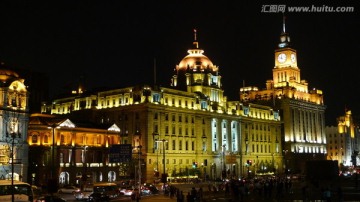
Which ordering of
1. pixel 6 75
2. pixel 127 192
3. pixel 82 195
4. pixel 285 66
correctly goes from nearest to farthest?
pixel 82 195, pixel 127 192, pixel 6 75, pixel 285 66

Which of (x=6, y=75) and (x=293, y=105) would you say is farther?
(x=293, y=105)

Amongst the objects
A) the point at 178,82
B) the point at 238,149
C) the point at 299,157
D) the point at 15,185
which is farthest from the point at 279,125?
the point at 15,185

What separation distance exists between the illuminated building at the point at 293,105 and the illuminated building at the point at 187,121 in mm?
14327

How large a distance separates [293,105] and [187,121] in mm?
63878

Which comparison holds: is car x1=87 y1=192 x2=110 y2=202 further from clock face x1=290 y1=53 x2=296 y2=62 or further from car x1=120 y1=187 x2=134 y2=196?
clock face x1=290 y1=53 x2=296 y2=62

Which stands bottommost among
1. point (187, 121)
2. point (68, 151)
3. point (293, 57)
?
point (68, 151)

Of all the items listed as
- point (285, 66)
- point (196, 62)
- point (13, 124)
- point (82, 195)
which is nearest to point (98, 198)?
point (82, 195)

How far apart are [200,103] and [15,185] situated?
80.7 meters

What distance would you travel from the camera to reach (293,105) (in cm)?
17075

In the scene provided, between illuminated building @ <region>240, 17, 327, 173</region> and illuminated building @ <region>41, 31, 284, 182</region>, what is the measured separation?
47.0ft

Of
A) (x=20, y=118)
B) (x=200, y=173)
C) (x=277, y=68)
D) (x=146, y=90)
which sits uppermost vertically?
(x=277, y=68)

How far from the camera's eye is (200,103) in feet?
412

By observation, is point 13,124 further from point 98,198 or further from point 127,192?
point 98,198

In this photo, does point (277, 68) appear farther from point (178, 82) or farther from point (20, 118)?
point (20, 118)
